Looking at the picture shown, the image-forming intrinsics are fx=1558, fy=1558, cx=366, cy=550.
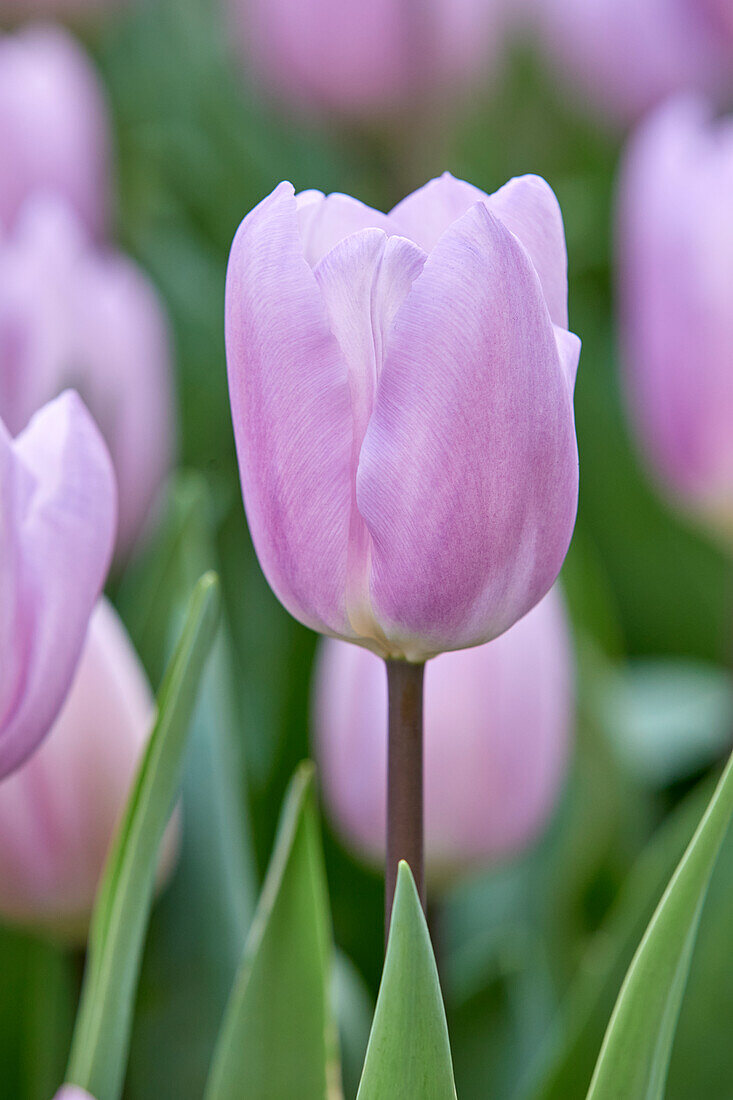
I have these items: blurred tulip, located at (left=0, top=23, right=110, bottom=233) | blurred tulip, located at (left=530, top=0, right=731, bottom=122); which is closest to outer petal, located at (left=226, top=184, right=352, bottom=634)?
blurred tulip, located at (left=0, top=23, right=110, bottom=233)

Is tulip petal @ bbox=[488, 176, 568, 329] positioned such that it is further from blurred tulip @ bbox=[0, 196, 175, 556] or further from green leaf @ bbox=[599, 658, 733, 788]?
green leaf @ bbox=[599, 658, 733, 788]

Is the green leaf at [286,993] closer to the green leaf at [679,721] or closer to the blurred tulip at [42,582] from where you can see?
the blurred tulip at [42,582]

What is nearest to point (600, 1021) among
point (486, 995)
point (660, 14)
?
point (486, 995)

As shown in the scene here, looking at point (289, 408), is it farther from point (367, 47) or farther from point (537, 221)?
point (367, 47)

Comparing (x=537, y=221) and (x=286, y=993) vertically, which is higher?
(x=537, y=221)

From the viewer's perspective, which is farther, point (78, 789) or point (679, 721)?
point (679, 721)

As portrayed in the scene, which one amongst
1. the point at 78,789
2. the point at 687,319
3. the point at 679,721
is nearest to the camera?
the point at 78,789

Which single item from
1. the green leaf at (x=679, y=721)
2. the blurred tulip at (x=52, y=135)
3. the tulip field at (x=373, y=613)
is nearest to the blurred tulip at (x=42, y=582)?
the tulip field at (x=373, y=613)

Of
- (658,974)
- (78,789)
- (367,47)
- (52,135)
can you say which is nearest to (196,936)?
(78,789)
